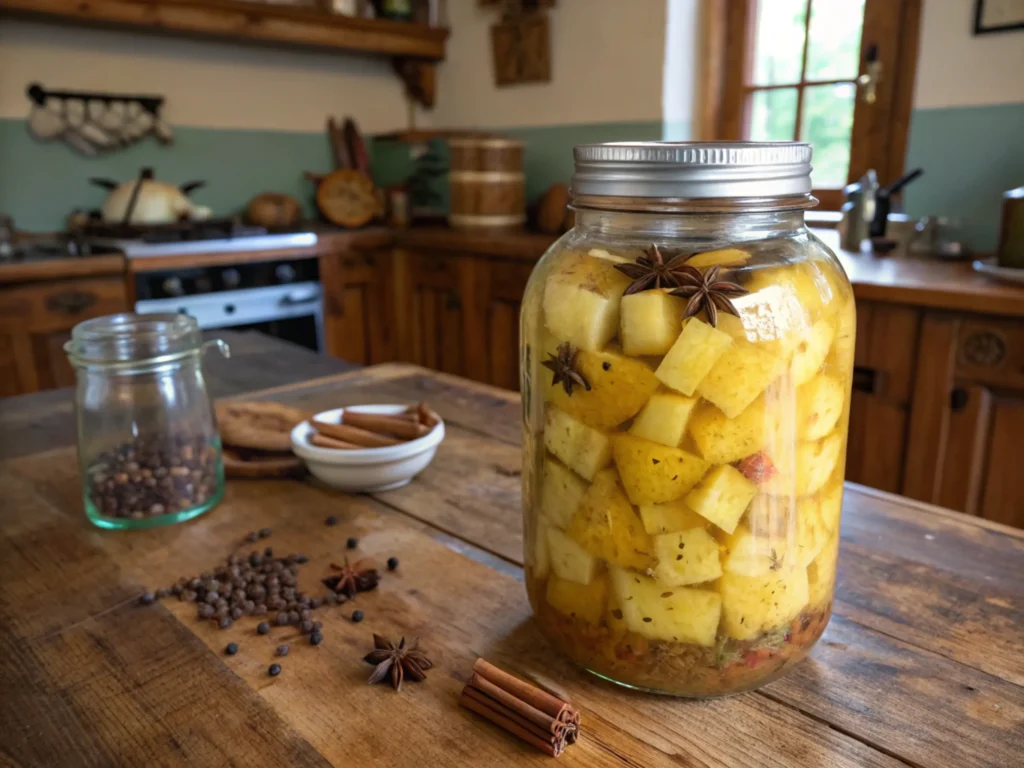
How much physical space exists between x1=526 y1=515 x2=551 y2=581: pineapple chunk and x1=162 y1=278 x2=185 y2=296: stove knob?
218cm

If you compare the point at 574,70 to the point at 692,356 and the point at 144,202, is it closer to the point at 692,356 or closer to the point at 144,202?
the point at 144,202

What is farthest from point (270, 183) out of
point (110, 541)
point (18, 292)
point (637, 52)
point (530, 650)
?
point (530, 650)

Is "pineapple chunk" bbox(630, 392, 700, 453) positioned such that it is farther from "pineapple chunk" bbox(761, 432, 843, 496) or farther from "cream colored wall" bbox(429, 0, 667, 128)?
"cream colored wall" bbox(429, 0, 667, 128)

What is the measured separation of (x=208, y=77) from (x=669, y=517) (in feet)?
10.2

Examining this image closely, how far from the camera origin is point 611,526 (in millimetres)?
513

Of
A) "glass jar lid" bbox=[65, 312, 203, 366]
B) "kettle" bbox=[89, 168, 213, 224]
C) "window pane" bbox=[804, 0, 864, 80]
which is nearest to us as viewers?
"glass jar lid" bbox=[65, 312, 203, 366]

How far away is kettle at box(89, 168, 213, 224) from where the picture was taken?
2703 mm

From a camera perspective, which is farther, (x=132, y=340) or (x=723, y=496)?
(x=132, y=340)

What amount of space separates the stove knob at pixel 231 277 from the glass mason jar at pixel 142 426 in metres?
1.82

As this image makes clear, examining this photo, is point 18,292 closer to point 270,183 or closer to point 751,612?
point 270,183

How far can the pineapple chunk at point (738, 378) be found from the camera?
48cm

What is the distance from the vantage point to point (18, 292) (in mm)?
2193

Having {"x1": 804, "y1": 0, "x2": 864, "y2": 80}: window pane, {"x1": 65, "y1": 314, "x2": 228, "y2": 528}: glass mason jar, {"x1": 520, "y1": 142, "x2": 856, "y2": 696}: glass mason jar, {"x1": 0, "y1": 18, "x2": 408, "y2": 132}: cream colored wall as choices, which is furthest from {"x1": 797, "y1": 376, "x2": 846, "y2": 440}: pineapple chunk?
{"x1": 0, "y1": 18, "x2": 408, "y2": 132}: cream colored wall

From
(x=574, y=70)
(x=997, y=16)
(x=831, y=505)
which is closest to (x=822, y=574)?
(x=831, y=505)
